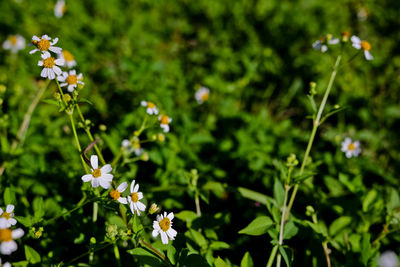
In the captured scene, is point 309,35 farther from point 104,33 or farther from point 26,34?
point 26,34

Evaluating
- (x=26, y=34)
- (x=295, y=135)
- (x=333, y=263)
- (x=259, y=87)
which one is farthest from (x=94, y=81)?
(x=333, y=263)

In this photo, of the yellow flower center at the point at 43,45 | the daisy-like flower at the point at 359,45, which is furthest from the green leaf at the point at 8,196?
the daisy-like flower at the point at 359,45

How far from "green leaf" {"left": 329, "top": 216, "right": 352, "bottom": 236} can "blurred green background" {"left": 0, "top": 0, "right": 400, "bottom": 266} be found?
0.06 metres

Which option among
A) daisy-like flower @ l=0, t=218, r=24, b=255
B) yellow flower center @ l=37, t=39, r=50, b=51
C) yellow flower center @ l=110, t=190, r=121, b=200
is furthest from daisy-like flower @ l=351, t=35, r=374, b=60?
daisy-like flower @ l=0, t=218, r=24, b=255

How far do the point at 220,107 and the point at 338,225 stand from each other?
1.80 meters

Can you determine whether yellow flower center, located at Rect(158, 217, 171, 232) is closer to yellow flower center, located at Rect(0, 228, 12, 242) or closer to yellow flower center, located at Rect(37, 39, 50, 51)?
yellow flower center, located at Rect(0, 228, 12, 242)

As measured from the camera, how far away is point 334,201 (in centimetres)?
229

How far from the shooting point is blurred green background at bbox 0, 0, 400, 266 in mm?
2297

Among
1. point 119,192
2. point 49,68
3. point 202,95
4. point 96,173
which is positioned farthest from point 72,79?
point 202,95

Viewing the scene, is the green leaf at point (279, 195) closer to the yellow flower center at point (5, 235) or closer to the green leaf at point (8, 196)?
the yellow flower center at point (5, 235)

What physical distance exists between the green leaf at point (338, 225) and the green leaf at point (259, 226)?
1.87 feet

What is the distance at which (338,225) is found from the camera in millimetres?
2121

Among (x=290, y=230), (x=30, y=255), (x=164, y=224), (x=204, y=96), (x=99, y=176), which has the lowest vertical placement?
(x=290, y=230)

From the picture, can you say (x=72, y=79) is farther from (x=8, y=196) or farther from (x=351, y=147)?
(x=351, y=147)
